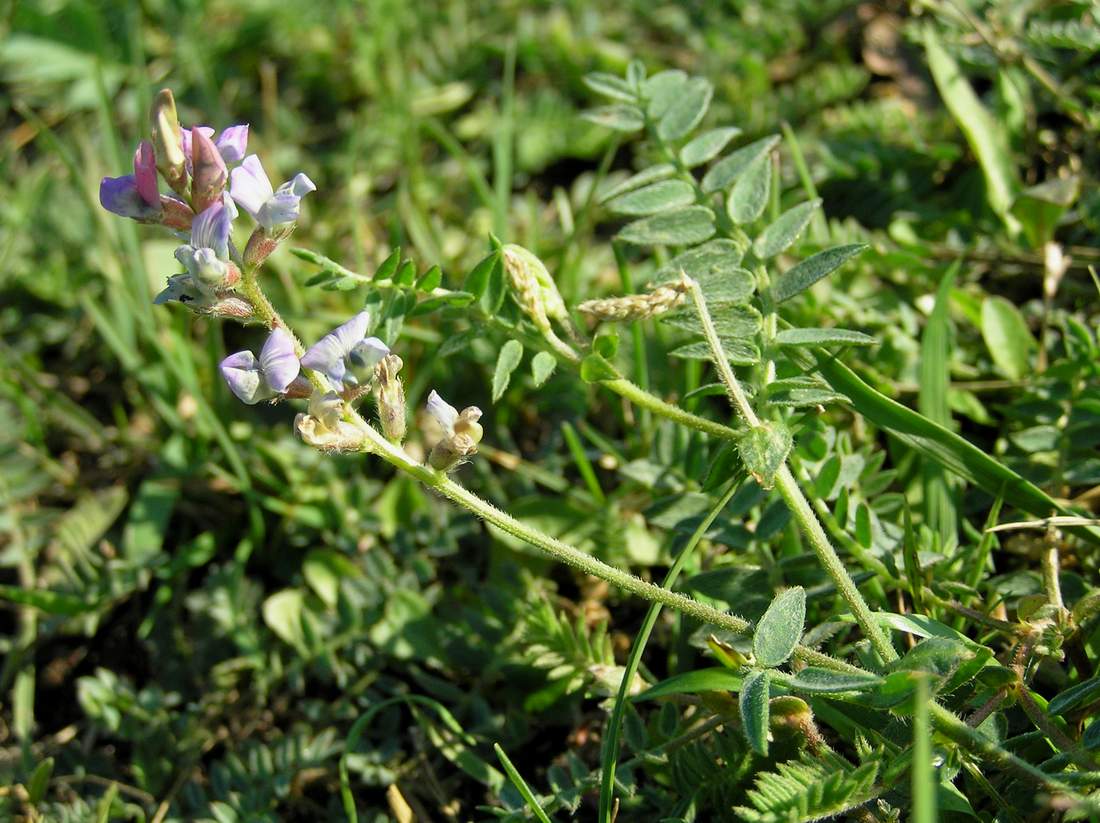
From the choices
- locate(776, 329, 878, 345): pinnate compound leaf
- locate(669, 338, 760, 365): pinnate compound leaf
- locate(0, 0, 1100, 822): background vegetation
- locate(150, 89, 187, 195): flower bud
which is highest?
locate(150, 89, 187, 195): flower bud

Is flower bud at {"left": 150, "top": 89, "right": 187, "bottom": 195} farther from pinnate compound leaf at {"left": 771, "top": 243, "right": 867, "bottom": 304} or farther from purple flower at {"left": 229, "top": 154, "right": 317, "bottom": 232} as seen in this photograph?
pinnate compound leaf at {"left": 771, "top": 243, "right": 867, "bottom": 304}

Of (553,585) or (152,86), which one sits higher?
(152,86)

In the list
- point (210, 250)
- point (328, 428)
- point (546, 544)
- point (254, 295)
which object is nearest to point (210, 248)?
point (210, 250)

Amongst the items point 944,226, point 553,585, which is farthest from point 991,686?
point 944,226

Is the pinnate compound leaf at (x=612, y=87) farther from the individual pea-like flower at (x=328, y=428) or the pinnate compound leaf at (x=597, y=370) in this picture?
the individual pea-like flower at (x=328, y=428)

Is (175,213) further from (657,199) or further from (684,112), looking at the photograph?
(684,112)

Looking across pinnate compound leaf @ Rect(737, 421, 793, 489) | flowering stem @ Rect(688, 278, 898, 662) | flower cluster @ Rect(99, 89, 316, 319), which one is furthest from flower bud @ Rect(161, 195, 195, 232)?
pinnate compound leaf @ Rect(737, 421, 793, 489)

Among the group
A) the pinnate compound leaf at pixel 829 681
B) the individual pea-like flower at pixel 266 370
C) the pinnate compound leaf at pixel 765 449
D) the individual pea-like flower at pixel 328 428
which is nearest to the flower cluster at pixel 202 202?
the individual pea-like flower at pixel 266 370

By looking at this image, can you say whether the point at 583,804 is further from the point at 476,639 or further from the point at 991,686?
the point at 991,686
